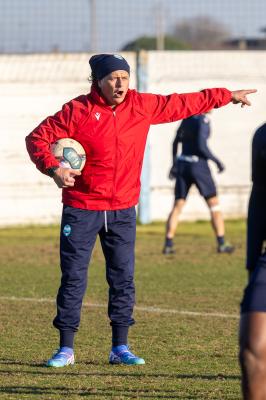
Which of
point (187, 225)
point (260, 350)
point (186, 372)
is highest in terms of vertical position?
point (260, 350)

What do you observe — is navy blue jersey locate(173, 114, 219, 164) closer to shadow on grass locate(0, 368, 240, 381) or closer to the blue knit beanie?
the blue knit beanie

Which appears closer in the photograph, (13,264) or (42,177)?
(13,264)

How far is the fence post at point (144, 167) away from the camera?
2141 centimetres

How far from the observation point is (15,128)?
2105cm

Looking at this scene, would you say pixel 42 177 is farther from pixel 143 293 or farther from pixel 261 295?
pixel 261 295

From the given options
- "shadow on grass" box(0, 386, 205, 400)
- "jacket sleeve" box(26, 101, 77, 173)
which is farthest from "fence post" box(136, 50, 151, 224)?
"shadow on grass" box(0, 386, 205, 400)

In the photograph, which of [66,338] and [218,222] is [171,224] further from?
[66,338]

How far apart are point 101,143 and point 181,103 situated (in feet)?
2.44

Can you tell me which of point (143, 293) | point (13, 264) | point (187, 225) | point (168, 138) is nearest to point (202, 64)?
point (168, 138)

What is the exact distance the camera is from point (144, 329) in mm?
10219

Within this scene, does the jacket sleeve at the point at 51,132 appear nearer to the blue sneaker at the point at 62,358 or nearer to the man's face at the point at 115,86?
the man's face at the point at 115,86

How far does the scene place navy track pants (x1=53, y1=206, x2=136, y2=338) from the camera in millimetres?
8227

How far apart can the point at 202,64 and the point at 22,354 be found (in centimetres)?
1398

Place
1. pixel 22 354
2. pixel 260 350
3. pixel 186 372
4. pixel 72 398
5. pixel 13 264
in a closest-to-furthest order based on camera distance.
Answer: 1. pixel 260 350
2. pixel 72 398
3. pixel 186 372
4. pixel 22 354
5. pixel 13 264
